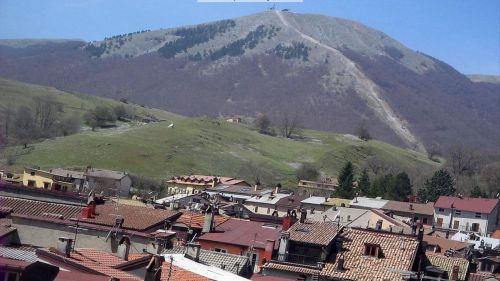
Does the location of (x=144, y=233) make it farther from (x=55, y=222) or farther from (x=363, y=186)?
(x=363, y=186)

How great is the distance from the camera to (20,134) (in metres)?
123

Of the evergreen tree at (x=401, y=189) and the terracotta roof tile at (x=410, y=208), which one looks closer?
the terracotta roof tile at (x=410, y=208)

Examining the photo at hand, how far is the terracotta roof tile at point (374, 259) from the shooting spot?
27219 mm

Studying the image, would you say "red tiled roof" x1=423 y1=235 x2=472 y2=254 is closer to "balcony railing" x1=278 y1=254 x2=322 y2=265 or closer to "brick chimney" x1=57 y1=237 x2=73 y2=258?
"balcony railing" x1=278 y1=254 x2=322 y2=265

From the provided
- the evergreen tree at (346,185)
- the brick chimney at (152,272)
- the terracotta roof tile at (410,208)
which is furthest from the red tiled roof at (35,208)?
the evergreen tree at (346,185)

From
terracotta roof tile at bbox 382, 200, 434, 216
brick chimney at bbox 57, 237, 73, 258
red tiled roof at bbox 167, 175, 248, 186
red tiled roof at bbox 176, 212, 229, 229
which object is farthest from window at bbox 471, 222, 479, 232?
brick chimney at bbox 57, 237, 73, 258

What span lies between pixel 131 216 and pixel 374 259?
10645 millimetres

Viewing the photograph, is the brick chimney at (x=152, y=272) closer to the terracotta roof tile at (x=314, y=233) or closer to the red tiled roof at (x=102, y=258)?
the red tiled roof at (x=102, y=258)

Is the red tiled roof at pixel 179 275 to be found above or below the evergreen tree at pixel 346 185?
above

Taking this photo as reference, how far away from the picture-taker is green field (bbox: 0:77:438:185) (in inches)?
4355

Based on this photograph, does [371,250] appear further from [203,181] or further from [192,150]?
[192,150]

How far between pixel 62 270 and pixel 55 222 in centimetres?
1140

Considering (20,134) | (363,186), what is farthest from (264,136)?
(363,186)

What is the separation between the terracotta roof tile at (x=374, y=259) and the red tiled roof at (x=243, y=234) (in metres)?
4.48
